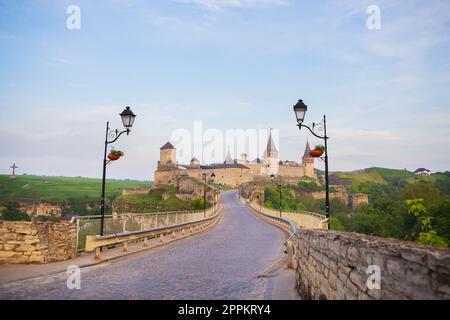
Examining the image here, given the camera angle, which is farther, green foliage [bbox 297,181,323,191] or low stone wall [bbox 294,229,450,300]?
green foliage [bbox 297,181,323,191]

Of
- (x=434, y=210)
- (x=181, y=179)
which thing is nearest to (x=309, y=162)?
(x=181, y=179)

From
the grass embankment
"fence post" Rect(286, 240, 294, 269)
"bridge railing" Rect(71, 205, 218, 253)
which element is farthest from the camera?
the grass embankment

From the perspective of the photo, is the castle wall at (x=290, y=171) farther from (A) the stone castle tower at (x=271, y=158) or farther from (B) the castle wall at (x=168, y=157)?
(B) the castle wall at (x=168, y=157)

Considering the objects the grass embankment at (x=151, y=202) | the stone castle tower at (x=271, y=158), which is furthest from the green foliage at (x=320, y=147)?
the stone castle tower at (x=271, y=158)

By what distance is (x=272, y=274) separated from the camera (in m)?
9.70

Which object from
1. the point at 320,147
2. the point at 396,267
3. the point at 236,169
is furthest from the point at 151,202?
the point at 396,267

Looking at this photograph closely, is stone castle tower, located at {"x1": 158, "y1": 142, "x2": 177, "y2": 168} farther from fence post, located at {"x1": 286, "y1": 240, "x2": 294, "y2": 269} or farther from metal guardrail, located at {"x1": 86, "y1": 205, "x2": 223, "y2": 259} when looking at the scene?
fence post, located at {"x1": 286, "y1": 240, "x2": 294, "y2": 269}

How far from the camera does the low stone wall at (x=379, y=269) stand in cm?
263

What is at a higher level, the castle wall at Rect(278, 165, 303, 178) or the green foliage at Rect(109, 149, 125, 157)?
the castle wall at Rect(278, 165, 303, 178)

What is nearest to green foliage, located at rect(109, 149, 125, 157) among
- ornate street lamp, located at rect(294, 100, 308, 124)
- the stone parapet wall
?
ornate street lamp, located at rect(294, 100, 308, 124)

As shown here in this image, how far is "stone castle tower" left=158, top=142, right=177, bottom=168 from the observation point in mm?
141225

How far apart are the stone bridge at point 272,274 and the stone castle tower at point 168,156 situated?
127312 millimetres
